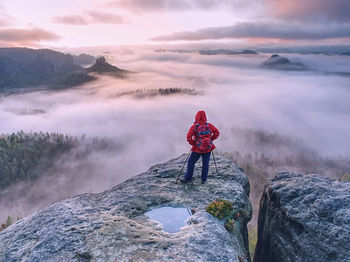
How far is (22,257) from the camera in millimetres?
12328

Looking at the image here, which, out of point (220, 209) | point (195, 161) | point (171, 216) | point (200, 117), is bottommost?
point (171, 216)

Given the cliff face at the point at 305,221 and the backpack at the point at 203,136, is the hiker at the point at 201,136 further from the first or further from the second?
the cliff face at the point at 305,221

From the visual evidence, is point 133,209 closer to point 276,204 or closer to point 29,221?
point 29,221

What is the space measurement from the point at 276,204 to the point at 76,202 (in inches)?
601

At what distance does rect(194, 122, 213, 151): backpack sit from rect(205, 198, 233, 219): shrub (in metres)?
4.27

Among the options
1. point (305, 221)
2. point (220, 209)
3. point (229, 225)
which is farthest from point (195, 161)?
point (305, 221)

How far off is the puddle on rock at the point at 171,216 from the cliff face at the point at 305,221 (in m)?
7.63

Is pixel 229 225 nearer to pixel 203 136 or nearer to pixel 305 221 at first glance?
pixel 305 221

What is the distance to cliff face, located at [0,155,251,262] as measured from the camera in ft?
38.8

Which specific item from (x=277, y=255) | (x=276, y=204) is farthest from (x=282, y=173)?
(x=277, y=255)

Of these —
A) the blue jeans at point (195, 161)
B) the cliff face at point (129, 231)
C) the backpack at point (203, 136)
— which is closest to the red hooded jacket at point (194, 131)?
the backpack at point (203, 136)

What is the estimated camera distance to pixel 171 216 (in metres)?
15.4

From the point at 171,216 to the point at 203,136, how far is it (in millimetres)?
6274

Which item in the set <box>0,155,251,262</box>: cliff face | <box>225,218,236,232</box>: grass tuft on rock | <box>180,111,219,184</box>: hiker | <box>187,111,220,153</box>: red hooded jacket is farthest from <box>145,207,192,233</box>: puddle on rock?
<box>187,111,220,153</box>: red hooded jacket
